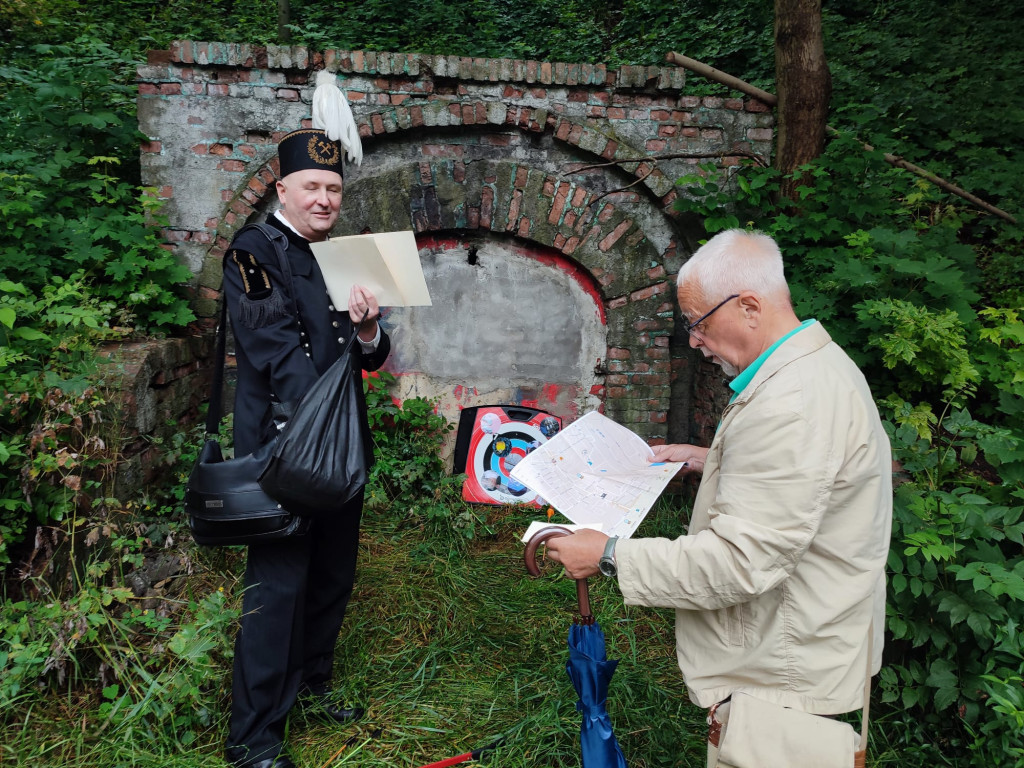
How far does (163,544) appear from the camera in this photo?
367 cm

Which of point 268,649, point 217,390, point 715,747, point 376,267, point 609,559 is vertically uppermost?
point 376,267

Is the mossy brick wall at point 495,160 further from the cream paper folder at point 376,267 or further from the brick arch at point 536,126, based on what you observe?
the cream paper folder at point 376,267

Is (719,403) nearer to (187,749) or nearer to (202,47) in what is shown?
(187,749)

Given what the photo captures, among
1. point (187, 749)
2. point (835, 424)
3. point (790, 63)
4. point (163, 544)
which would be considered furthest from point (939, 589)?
point (163, 544)

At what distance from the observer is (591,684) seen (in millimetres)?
1727

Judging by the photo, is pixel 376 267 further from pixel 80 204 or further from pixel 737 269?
pixel 80 204

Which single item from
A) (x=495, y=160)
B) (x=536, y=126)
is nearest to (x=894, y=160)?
(x=536, y=126)

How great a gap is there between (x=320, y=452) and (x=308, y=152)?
3.84ft

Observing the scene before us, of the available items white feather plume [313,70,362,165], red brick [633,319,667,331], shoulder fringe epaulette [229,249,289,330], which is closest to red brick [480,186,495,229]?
red brick [633,319,667,331]

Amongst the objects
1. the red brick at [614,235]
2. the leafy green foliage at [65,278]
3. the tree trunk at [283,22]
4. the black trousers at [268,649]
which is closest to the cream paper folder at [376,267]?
the black trousers at [268,649]

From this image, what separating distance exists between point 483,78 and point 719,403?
2.90 metres

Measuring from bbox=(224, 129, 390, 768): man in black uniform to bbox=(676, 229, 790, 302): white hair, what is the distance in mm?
1272

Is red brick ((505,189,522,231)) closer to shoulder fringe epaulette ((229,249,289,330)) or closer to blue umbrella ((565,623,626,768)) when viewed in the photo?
shoulder fringe epaulette ((229,249,289,330))

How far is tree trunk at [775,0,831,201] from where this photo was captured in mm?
4285
